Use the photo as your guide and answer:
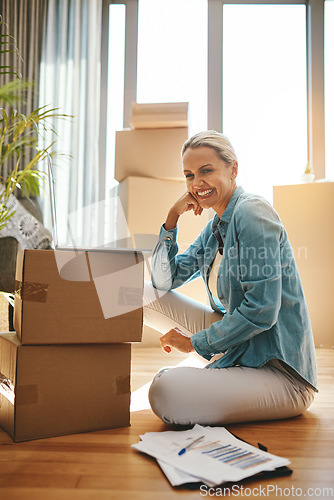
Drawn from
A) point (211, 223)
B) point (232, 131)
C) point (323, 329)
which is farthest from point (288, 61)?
point (211, 223)

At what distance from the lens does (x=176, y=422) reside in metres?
1.06

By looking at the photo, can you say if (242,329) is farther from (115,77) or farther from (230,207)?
(115,77)

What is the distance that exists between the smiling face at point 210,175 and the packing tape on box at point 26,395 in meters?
0.68

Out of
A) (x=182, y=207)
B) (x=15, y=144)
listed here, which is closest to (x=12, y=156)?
(x=15, y=144)

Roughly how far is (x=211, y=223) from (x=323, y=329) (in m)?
1.30

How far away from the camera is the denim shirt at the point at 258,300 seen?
3.58 ft

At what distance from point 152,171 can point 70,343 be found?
124 centimetres

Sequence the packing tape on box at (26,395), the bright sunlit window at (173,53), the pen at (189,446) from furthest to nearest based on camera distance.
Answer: the bright sunlit window at (173,53)
the packing tape on box at (26,395)
the pen at (189,446)

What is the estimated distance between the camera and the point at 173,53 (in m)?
3.14

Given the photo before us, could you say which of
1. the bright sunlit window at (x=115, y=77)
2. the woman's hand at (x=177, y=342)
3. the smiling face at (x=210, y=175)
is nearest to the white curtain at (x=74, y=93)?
the bright sunlit window at (x=115, y=77)

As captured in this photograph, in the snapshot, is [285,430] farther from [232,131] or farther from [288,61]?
[288,61]

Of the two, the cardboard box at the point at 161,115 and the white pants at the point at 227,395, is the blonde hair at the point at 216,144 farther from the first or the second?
the cardboard box at the point at 161,115

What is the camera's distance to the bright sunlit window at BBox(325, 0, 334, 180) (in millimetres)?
2979

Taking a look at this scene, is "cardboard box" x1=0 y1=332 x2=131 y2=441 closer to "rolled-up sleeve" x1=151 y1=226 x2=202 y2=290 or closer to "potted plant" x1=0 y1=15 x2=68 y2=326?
"rolled-up sleeve" x1=151 y1=226 x2=202 y2=290
